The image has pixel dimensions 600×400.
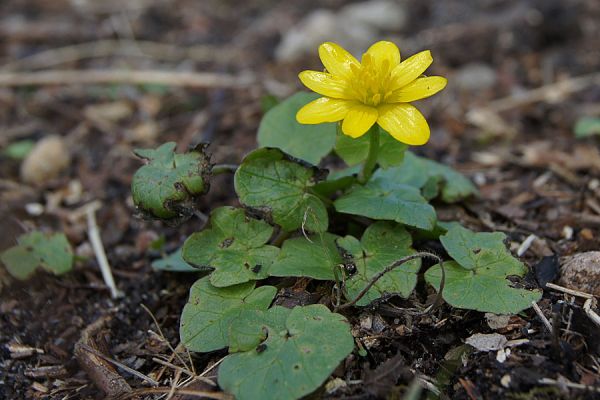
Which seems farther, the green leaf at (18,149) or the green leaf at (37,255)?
the green leaf at (18,149)

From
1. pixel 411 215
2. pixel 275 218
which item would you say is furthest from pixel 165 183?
pixel 411 215

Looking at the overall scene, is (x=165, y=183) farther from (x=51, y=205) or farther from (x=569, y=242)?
(x=569, y=242)

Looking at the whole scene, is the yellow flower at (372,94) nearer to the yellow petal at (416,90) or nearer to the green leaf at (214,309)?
the yellow petal at (416,90)

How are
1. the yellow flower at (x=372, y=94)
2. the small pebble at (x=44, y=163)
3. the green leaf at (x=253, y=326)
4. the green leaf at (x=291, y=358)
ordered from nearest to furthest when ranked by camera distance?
the green leaf at (x=291, y=358) → the green leaf at (x=253, y=326) → the yellow flower at (x=372, y=94) → the small pebble at (x=44, y=163)

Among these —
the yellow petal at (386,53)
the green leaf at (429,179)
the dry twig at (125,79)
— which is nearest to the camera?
the yellow petal at (386,53)

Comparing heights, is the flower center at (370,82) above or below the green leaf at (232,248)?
above

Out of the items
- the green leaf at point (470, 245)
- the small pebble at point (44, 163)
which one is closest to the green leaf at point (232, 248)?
the green leaf at point (470, 245)
